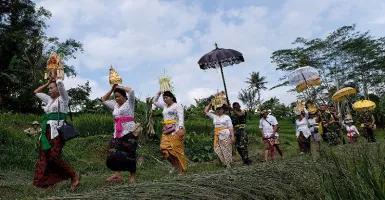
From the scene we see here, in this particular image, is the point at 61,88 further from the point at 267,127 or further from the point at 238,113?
the point at 267,127

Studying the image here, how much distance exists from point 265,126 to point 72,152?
14.8ft

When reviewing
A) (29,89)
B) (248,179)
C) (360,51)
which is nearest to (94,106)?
(29,89)

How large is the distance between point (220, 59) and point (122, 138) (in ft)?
14.3

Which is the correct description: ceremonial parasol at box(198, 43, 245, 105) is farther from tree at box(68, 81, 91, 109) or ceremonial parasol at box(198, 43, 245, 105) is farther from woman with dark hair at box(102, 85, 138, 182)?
tree at box(68, 81, 91, 109)

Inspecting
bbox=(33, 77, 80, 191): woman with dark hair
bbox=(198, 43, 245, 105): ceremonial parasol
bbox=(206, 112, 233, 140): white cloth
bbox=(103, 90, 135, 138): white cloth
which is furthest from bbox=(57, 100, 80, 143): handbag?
bbox=(198, 43, 245, 105): ceremonial parasol

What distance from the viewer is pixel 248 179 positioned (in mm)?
3447

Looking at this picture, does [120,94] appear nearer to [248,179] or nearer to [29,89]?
[248,179]

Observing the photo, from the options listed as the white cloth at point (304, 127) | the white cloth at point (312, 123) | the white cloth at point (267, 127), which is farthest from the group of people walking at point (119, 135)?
the white cloth at point (304, 127)

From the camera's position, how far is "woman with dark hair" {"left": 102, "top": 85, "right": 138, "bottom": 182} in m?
5.91

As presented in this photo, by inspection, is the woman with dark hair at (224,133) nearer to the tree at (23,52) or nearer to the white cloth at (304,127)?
the white cloth at (304,127)

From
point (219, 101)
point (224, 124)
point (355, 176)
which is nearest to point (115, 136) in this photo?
point (219, 101)

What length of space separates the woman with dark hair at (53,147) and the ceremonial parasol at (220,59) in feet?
15.5

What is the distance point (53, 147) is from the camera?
538 centimetres

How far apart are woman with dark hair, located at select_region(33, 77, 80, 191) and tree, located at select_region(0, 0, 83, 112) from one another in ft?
54.6
